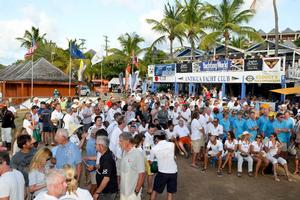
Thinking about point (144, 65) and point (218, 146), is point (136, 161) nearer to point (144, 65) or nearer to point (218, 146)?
point (218, 146)

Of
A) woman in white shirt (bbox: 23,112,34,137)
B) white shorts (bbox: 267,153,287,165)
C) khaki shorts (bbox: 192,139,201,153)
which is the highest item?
woman in white shirt (bbox: 23,112,34,137)

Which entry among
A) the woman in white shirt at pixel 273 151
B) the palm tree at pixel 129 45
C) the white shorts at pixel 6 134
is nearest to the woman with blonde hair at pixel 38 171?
the woman in white shirt at pixel 273 151

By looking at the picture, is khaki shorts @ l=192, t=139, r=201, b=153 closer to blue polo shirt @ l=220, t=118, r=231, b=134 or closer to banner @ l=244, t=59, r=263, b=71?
blue polo shirt @ l=220, t=118, r=231, b=134

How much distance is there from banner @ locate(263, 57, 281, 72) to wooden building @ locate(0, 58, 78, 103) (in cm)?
1751

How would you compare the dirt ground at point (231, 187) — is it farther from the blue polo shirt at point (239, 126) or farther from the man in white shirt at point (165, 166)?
the man in white shirt at point (165, 166)

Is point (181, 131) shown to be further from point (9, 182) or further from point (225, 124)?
point (9, 182)

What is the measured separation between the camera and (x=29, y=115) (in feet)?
33.1

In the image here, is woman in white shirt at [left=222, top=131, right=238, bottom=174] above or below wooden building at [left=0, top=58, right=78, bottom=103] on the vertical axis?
below

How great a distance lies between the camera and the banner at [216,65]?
21906 millimetres

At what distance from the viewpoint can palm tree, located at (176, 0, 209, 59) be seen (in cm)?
2819

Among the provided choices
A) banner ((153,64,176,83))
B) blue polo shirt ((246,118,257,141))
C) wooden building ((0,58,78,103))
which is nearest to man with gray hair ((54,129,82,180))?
blue polo shirt ((246,118,257,141))

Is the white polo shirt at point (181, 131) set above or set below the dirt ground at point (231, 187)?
above

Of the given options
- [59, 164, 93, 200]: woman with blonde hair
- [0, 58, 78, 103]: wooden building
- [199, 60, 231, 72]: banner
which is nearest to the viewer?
[59, 164, 93, 200]: woman with blonde hair

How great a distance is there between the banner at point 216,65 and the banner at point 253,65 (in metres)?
1.39
